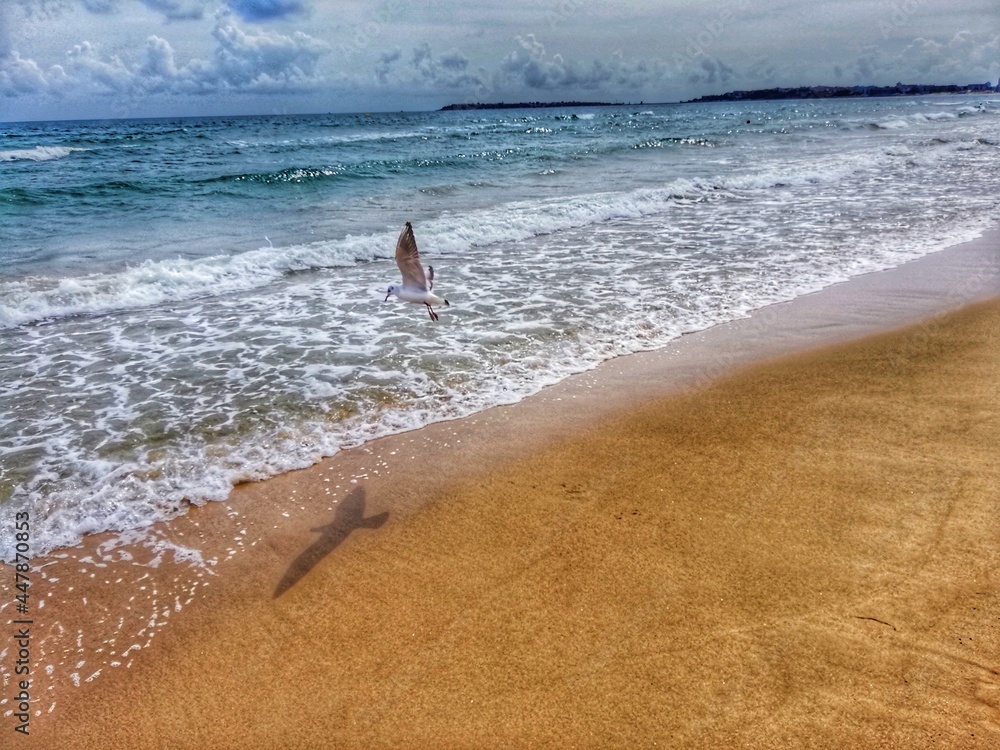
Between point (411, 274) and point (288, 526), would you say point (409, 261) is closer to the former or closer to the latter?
point (411, 274)

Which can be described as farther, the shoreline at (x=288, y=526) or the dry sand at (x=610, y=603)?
the shoreline at (x=288, y=526)

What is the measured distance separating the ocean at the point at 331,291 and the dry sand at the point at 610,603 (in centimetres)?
95

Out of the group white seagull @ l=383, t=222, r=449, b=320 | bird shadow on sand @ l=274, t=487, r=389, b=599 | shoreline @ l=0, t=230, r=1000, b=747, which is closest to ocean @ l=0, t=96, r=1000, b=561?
shoreline @ l=0, t=230, r=1000, b=747

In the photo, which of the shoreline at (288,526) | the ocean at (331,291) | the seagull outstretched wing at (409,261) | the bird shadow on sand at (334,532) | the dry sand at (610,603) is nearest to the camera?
the dry sand at (610,603)

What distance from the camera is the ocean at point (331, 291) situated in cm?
542

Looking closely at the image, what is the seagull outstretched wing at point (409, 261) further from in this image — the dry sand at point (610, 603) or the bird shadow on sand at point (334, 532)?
the bird shadow on sand at point (334, 532)

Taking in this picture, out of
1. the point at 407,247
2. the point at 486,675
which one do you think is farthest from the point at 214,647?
the point at 407,247

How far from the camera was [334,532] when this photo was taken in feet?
14.2

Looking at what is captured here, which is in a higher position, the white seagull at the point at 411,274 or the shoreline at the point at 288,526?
the white seagull at the point at 411,274

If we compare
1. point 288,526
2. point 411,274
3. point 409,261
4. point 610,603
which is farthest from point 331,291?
point 610,603

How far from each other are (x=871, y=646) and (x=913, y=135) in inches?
1668

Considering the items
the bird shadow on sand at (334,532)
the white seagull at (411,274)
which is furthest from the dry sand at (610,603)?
the white seagull at (411,274)

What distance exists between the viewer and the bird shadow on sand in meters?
3.96

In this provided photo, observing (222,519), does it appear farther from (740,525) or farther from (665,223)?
(665,223)
